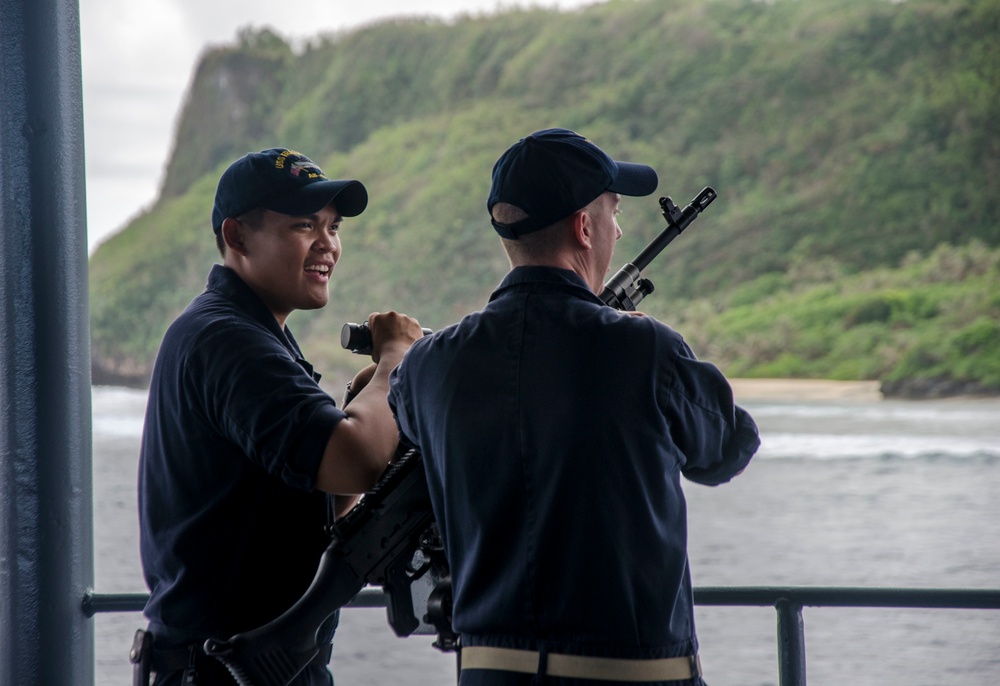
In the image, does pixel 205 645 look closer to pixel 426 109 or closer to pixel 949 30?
pixel 426 109

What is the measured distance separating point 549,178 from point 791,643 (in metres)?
0.84

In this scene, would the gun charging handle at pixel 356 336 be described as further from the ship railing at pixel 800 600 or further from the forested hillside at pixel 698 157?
the forested hillside at pixel 698 157

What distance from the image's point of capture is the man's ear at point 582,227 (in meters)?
1.35

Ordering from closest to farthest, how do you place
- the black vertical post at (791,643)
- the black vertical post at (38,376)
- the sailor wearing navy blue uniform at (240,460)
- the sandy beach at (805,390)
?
the sailor wearing navy blue uniform at (240,460) → the black vertical post at (791,643) → the black vertical post at (38,376) → the sandy beach at (805,390)

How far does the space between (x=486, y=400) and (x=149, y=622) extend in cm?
59

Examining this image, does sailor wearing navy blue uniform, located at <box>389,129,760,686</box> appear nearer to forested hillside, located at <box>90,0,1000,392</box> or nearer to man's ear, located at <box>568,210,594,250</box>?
man's ear, located at <box>568,210,594,250</box>

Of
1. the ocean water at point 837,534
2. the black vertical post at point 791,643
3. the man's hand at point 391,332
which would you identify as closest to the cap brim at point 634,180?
the man's hand at point 391,332

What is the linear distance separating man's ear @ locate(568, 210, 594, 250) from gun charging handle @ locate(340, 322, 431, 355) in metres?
0.34

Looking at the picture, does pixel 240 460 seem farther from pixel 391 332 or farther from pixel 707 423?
pixel 707 423

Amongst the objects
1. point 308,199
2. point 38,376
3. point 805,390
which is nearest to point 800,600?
point 308,199

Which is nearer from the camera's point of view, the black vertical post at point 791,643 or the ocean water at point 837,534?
the black vertical post at point 791,643

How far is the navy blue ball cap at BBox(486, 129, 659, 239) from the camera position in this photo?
133 cm

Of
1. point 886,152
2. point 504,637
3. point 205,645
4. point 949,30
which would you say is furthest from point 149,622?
point 949,30

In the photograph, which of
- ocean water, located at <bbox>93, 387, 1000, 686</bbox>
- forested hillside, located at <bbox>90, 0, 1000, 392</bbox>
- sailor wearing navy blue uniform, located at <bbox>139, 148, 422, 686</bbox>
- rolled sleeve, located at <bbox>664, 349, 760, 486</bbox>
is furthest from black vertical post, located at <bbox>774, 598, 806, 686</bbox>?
forested hillside, located at <bbox>90, 0, 1000, 392</bbox>
